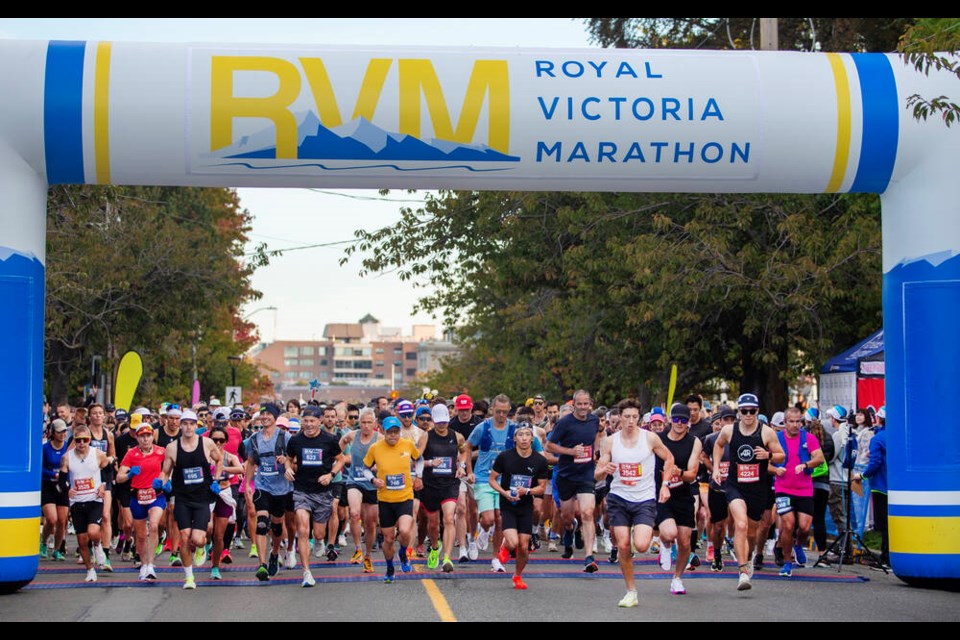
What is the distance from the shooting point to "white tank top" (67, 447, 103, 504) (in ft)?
51.1

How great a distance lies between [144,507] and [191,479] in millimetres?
1455

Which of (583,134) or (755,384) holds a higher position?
(583,134)

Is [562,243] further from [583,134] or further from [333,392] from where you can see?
Result: [333,392]

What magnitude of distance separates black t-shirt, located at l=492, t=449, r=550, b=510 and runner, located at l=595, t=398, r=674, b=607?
1.20m

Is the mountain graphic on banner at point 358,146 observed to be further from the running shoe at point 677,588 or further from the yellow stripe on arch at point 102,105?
the running shoe at point 677,588

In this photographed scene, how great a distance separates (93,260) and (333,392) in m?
161

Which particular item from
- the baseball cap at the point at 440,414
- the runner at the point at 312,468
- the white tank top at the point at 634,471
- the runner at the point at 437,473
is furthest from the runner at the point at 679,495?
the runner at the point at 312,468

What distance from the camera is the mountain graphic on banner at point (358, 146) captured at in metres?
12.5

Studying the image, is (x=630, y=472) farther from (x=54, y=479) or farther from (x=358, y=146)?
(x=54, y=479)

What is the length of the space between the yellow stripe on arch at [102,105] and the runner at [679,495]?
6.19 meters

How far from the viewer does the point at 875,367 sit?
19906 millimetres

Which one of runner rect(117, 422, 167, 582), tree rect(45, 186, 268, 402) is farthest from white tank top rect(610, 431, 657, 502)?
tree rect(45, 186, 268, 402)

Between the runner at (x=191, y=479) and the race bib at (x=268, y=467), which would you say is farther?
the race bib at (x=268, y=467)
